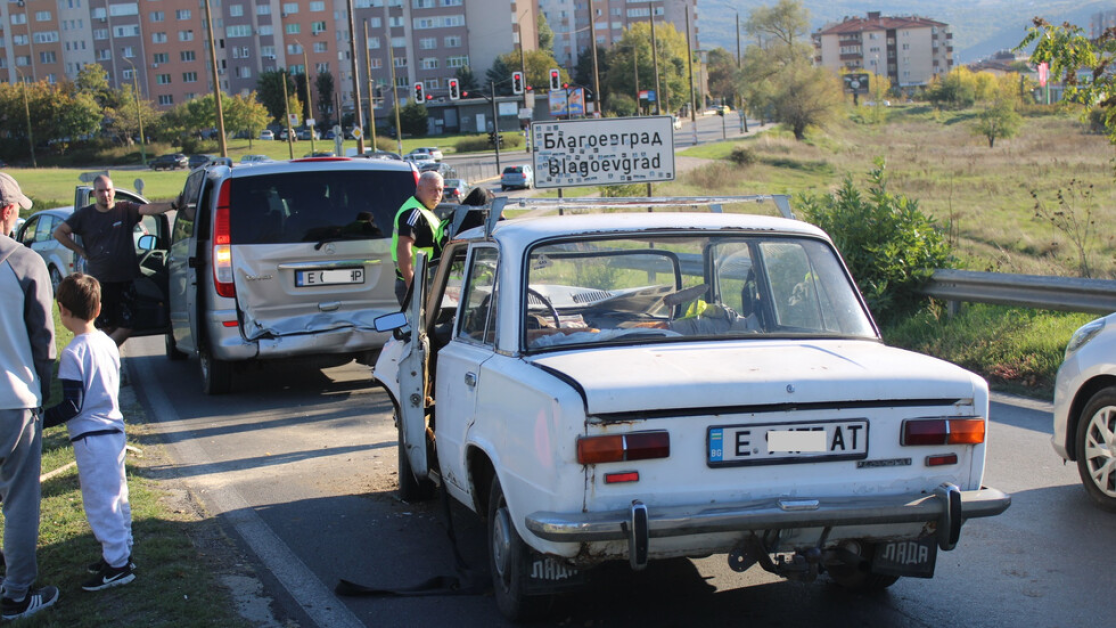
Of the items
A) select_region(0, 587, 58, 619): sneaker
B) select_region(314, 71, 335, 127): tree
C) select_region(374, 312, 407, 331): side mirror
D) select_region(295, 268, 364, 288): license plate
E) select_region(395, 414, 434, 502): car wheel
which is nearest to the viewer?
select_region(0, 587, 58, 619): sneaker

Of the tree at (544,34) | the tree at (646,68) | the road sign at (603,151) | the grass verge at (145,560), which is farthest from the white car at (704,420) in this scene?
the tree at (544,34)

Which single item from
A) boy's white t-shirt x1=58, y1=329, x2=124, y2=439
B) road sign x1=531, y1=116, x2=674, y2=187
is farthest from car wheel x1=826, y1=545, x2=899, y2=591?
road sign x1=531, y1=116, x2=674, y2=187

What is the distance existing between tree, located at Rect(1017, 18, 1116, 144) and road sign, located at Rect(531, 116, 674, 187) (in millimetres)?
5147

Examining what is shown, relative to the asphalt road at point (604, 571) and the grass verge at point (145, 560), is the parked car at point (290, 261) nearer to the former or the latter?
the asphalt road at point (604, 571)

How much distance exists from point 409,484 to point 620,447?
9.87ft

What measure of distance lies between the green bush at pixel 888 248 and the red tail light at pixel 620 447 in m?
8.18

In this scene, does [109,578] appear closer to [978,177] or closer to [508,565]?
[508,565]

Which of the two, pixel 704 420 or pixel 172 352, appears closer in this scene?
pixel 704 420

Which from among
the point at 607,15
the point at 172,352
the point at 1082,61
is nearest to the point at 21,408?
the point at 172,352

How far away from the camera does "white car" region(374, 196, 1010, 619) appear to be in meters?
3.67

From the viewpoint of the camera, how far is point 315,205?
985cm

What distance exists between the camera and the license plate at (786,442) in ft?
12.3

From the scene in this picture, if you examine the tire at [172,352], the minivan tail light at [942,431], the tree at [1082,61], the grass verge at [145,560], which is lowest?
the tire at [172,352]

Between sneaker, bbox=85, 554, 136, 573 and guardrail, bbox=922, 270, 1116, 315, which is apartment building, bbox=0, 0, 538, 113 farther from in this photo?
sneaker, bbox=85, 554, 136, 573
